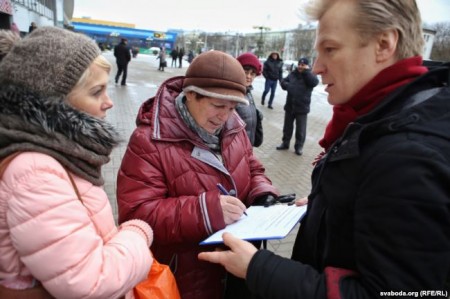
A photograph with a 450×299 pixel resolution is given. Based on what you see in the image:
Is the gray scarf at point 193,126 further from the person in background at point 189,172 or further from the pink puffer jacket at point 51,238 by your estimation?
the pink puffer jacket at point 51,238

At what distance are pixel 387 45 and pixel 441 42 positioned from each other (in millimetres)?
63957

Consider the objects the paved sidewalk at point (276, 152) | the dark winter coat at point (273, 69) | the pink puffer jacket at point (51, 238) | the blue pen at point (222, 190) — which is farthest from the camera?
the dark winter coat at point (273, 69)

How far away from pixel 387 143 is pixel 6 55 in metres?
1.19

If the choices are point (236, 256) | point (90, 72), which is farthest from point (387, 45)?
point (90, 72)

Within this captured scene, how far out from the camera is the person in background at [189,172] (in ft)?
4.99

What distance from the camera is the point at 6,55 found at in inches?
41.9

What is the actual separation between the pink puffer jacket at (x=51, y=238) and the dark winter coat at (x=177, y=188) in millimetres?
449

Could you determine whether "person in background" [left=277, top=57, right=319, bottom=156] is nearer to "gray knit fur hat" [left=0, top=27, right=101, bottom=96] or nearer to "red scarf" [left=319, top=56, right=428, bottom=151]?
"red scarf" [left=319, top=56, right=428, bottom=151]

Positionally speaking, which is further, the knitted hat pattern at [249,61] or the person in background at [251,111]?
the knitted hat pattern at [249,61]

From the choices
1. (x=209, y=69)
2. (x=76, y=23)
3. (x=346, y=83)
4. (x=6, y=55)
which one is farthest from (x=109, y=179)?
(x=76, y=23)

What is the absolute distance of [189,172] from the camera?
5.40 ft

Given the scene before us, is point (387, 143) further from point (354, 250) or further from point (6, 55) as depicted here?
point (6, 55)

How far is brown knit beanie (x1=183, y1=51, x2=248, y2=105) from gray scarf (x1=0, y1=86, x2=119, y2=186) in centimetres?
73

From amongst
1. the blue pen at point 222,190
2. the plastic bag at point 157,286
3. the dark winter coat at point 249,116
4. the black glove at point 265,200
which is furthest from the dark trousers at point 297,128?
the plastic bag at point 157,286
